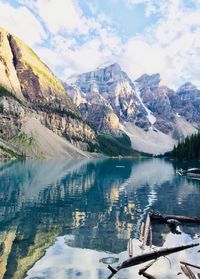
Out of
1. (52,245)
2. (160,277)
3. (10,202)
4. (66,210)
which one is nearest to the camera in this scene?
(160,277)

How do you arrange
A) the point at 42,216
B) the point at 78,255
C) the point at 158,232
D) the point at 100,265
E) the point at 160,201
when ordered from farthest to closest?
the point at 160,201, the point at 42,216, the point at 158,232, the point at 78,255, the point at 100,265

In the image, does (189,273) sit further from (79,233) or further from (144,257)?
(79,233)

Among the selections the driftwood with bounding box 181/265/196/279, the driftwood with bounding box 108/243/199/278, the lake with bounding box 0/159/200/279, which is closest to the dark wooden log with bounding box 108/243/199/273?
the driftwood with bounding box 108/243/199/278

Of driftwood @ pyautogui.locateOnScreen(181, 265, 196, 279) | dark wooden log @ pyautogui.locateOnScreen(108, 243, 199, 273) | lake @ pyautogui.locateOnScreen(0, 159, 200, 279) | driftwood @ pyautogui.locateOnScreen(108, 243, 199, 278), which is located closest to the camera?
driftwood @ pyautogui.locateOnScreen(181, 265, 196, 279)

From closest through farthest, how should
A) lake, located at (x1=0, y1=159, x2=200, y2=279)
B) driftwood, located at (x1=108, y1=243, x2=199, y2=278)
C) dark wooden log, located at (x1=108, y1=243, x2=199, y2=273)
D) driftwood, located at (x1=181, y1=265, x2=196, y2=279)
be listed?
driftwood, located at (x1=181, y1=265, x2=196, y2=279), driftwood, located at (x1=108, y1=243, x2=199, y2=278), dark wooden log, located at (x1=108, y1=243, x2=199, y2=273), lake, located at (x1=0, y1=159, x2=200, y2=279)

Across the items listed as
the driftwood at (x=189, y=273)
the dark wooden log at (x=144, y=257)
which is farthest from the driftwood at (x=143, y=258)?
the driftwood at (x=189, y=273)

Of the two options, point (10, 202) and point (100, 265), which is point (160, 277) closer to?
point (100, 265)

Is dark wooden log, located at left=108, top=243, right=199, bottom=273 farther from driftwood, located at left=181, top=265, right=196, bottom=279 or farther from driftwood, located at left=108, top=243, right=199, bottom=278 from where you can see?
driftwood, located at left=181, top=265, right=196, bottom=279

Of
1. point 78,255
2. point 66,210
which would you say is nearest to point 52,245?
point 78,255

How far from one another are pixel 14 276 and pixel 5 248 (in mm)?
7317

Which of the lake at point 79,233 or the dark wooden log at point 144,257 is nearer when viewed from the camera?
the dark wooden log at point 144,257

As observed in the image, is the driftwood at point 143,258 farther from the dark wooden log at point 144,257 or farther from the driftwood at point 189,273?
the driftwood at point 189,273

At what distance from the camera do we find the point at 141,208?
59312 mm

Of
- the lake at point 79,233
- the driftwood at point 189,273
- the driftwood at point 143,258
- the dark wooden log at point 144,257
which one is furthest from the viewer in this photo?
the lake at point 79,233
